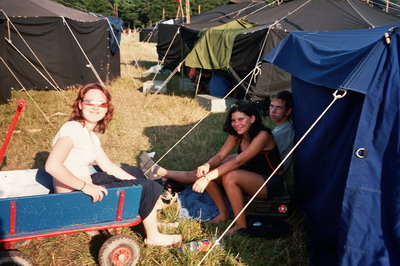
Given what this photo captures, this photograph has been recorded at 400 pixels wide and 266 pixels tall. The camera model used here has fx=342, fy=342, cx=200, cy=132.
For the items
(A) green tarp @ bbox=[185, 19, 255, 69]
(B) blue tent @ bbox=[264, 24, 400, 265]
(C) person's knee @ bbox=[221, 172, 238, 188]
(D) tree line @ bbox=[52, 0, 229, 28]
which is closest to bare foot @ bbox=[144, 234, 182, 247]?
(C) person's knee @ bbox=[221, 172, 238, 188]

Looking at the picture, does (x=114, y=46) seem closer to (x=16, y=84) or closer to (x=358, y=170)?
(x=16, y=84)

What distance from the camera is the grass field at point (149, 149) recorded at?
281 centimetres

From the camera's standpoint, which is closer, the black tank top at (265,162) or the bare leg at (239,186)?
the bare leg at (239,186)

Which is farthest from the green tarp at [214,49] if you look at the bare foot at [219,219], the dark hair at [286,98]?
the bare foot at [219,219]

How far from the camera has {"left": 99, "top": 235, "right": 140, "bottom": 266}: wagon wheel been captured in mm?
2498

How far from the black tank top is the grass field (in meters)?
0.53

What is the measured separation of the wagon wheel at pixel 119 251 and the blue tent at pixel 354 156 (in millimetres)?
1422

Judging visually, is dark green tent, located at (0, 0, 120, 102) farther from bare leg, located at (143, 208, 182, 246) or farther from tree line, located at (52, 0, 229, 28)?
tree line, located at (52, 0, 229, 28)

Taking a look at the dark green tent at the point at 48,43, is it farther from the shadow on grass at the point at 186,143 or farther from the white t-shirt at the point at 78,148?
the white t-shirt at the point at 78,148

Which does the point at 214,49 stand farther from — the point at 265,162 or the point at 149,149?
the point at 265,162

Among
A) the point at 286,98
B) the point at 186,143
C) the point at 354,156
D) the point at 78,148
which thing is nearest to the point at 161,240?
the point at 78,148

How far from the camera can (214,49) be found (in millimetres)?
8203

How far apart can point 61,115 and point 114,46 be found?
5094mm

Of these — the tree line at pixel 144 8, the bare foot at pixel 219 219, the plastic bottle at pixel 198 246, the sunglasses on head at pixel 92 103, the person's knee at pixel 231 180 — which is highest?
the tree line at pixel 144 8
